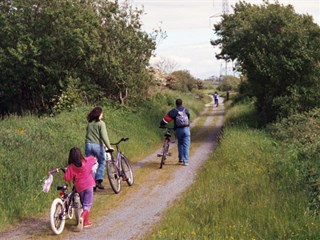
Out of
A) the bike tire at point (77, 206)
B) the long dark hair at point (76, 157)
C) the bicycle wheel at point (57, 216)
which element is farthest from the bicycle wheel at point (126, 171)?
the bicycle wheel at point (57, 216)

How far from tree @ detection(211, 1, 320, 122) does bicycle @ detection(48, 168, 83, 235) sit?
45.5ft

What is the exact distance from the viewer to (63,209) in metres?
8.16

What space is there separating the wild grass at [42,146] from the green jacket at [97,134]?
1.34 meters

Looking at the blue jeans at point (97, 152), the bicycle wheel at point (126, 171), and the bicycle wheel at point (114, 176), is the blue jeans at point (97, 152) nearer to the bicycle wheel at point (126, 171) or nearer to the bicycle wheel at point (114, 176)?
the bicycle wheel at point (114, 176)

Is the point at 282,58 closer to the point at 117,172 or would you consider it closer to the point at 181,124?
the point at 181,124

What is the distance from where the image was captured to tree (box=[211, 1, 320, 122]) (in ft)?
66.0

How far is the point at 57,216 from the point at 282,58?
1483 cm

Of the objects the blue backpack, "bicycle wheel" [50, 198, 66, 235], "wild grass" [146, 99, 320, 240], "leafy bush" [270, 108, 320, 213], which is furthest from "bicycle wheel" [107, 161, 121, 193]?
"leafy bush" [270, 108, 320, 213]

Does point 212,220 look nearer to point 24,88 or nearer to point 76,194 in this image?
point 76,194

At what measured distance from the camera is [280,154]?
537 inches

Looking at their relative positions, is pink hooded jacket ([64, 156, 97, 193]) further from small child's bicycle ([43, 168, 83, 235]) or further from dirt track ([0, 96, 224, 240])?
dirt track ([0, 96, 224, 240])

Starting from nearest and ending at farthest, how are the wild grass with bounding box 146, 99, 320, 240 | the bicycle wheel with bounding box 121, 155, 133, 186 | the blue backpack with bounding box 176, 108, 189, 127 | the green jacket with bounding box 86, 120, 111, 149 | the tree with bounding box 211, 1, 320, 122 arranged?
the wild grass with bounding box 146, 99, 320, 240 < the green jacket with bounding box 86, 120, 111, 149 < the bicycle wheel with bounding box 121, 155, 133, 186 < the blue backpack with bounding box 176, 108, 189, 127 < the tree with bounding box 211, 1, 320, 122

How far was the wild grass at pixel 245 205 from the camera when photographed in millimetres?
7086

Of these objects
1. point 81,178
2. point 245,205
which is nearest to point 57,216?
point 81,178
